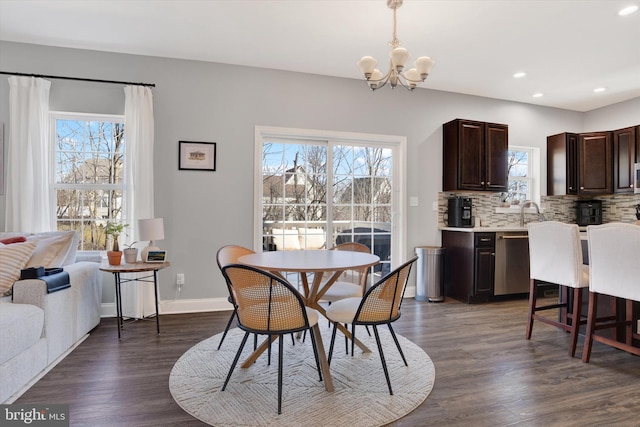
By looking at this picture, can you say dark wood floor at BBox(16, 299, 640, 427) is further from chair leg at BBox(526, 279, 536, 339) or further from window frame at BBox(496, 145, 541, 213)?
window frame at BBox(496, 145, 541, 213)

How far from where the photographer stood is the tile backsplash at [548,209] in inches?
188

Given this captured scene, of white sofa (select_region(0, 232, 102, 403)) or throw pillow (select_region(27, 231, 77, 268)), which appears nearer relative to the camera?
white sofa (select_region(0, 232, 102, 403))

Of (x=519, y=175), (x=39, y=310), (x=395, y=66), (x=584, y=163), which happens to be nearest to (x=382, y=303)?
(x=395, y=66)

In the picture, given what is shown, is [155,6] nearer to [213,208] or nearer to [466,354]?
[213,208]

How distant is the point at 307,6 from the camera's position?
106 inches

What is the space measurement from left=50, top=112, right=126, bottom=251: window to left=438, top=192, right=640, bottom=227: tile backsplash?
3.86 metres

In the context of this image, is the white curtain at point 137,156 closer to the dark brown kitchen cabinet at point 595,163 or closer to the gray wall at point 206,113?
the gray wall at point 206,113

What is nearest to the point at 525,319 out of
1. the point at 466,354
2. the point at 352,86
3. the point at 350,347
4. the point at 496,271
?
the point at 496,271

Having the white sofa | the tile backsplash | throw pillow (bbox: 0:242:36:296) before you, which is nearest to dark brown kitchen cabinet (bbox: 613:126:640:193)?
the tile backsplash

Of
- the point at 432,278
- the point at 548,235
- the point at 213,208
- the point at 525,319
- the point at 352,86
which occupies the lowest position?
the point at 525,319

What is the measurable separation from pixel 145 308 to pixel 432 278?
10.6ft

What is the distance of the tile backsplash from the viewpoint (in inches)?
188

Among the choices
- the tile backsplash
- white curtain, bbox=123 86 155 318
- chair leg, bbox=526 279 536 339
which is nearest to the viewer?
chair leg, bbox=526 279 536 339

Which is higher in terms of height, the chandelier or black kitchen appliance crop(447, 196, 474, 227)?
the chandelier
